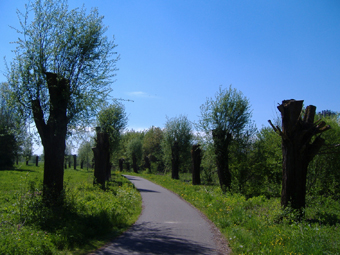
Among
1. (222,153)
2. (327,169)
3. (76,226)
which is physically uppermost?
(222,153)

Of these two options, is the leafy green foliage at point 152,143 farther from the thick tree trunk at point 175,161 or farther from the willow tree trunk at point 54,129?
the willow tree trunk at point 54,129

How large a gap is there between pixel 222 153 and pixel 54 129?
14.1 metres

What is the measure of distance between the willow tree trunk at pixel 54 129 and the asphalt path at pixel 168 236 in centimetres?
332

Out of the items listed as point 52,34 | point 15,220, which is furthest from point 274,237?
point 52,34

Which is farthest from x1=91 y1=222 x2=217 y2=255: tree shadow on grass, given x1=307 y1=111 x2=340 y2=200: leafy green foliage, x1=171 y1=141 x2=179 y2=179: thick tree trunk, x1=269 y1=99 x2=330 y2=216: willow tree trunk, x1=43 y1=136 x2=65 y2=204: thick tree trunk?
x1=171 y1=141 x2=179 y2=179: thick tree trunk

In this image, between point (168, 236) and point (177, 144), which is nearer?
point (168, 236)

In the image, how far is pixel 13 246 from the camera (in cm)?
528

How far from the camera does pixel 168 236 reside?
8078 mm

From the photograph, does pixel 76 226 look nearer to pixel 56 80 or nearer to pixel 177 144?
pixel 56 80

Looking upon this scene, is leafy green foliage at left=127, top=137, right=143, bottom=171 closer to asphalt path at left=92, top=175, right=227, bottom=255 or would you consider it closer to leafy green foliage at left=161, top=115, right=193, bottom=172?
leafy green foliage at left=161, top=115, right=193, bottom=172

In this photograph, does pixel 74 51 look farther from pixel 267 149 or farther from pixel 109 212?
pixel 267 149

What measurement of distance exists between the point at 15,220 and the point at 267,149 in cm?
1576

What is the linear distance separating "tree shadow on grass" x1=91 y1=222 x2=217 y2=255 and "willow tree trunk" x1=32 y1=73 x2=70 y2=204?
342cm

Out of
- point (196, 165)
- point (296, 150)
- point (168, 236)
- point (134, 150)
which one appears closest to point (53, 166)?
point (168, 236)
